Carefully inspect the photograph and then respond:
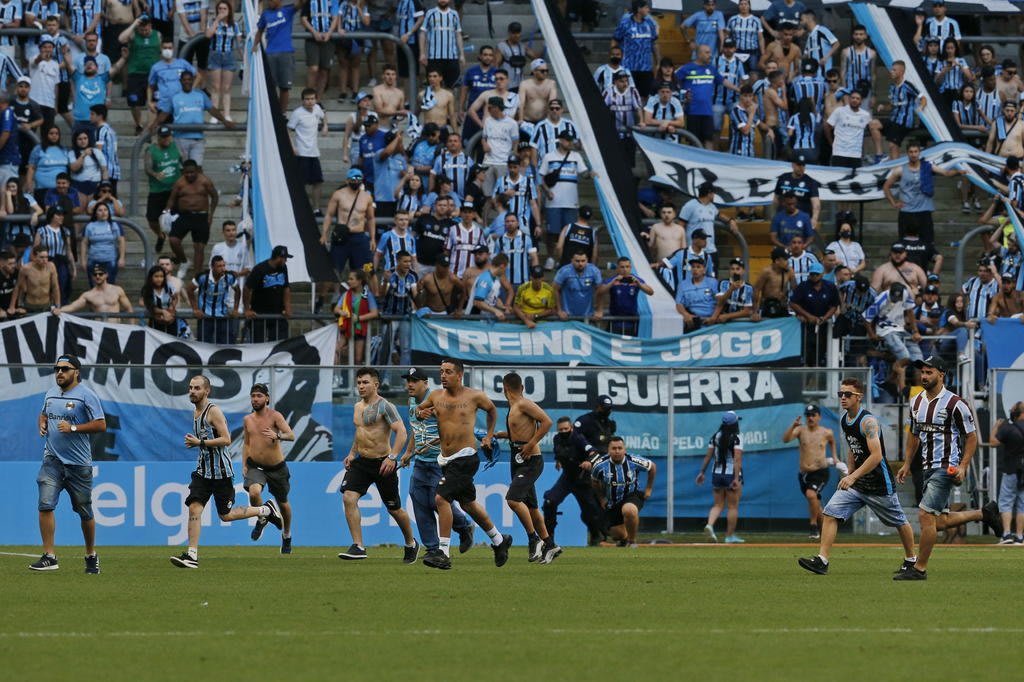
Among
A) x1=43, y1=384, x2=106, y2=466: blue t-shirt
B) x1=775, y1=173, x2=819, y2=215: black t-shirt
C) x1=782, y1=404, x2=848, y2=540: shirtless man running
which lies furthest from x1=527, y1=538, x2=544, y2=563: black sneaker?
x1=775, y1=173, x2=819, y2=215: black t-shirt

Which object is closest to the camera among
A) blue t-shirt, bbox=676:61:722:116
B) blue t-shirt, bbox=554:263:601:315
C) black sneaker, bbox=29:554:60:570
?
black sneaker, bbox=29:554:60:570

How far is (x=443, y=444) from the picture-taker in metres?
18.1

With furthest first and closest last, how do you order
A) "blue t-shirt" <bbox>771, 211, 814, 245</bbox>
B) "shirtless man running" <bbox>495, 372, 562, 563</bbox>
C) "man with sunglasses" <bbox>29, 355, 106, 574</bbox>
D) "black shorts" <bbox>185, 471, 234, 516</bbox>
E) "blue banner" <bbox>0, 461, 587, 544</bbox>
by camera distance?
"blue t-shirt" <bbox>771, 211, 814, 245</bbox> < "blue banner" <bbox>0, 461, 587, 544</bbox> < "shirtless man running" <bbox>495, 372, 562, 563</bbox> < "black shorts" <bbox>185, 471, 234, 516</bbox> < "man with sunglasses" <bbox>29, 355, 106, 574</bbox>

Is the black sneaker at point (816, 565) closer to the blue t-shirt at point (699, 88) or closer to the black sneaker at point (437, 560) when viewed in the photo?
the black sneaker at point (437, 560)

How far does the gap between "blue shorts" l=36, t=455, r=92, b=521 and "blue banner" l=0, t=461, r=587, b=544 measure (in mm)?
6432

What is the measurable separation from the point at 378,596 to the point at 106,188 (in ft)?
45.7

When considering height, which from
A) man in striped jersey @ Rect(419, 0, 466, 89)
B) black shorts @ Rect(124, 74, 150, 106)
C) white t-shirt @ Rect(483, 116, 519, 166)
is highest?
man in striped jersey @ Rect(419, 0, 466, 89)

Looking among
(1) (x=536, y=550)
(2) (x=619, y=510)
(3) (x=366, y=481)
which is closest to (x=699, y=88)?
(2) (x=619, y=510)

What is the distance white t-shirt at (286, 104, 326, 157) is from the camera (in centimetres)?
2800

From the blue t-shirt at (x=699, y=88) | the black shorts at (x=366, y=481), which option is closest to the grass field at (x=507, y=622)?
the black shorts at (x=366, y=481)

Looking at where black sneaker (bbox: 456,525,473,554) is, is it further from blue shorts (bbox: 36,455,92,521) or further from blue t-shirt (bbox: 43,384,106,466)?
blue t-shirt (bbox: 43,384,106,466)

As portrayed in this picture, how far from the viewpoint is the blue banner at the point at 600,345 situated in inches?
995

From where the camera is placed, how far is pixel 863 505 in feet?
54.9

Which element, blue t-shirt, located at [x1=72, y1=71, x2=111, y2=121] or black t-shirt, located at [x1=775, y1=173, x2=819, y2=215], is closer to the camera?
black t-shirt, located at [x1=775, y1=173, x2=819, y2=215]
